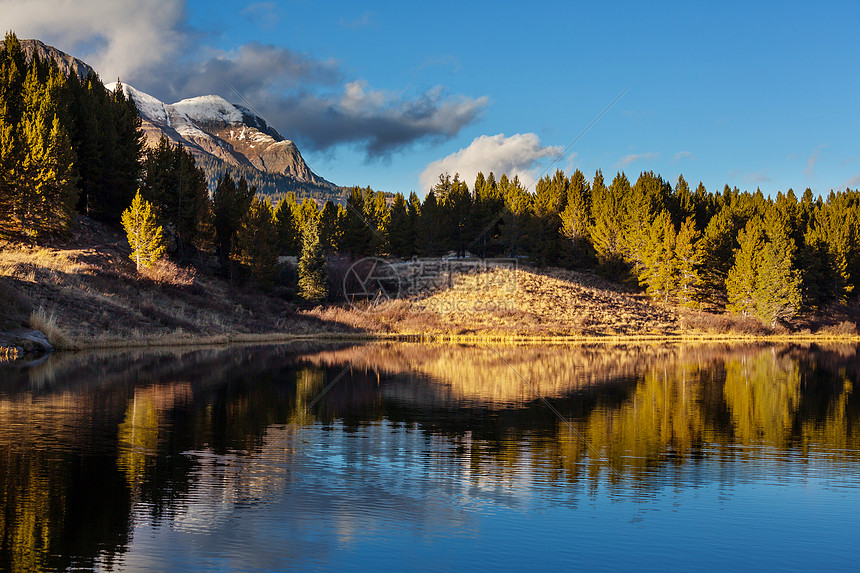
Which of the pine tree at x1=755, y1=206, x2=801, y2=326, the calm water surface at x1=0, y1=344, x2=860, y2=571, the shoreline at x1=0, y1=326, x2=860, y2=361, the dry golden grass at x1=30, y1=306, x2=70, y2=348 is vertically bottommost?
the calm water surface at x1=0, y1=344, x2=860, y2=571

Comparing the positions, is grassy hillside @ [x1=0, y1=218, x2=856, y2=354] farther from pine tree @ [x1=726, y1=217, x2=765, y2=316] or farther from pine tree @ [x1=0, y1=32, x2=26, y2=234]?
pine tree @ [x1=726, y1=217, x2=765, y2=316]

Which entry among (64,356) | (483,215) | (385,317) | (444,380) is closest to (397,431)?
(444,380)

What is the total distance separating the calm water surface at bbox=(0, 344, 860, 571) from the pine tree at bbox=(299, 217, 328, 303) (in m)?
42.5

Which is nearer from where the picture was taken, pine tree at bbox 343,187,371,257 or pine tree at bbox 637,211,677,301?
pine tree at bbox 637,211,677,301

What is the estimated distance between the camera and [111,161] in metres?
69.8

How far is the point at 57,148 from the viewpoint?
5638 cm

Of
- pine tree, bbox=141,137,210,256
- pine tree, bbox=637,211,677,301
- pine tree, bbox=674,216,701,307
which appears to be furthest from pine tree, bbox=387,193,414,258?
pine tree, bbox=674,216,701,307

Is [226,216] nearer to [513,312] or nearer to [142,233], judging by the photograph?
[142,233]

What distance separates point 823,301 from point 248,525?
307 feet

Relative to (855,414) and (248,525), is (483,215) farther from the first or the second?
(248,525)

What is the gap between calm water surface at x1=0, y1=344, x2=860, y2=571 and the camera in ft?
26.7

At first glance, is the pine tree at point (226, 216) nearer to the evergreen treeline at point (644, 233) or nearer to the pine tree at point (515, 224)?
the evergreen treeline at point (644, 233)

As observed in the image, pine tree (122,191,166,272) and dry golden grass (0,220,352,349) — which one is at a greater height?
pine tree (122,191,166,272)

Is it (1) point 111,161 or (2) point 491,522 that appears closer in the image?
(2) point 491,522
